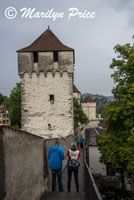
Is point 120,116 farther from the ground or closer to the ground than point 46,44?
closer to the ground

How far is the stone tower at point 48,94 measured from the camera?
23.0m

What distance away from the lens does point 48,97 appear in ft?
75.9

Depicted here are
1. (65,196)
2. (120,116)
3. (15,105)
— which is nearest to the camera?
(65,196)

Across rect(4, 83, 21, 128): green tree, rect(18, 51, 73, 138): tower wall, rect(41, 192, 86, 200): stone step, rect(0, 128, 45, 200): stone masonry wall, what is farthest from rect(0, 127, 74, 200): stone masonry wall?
rect(4, 83, 21, 128): green tree

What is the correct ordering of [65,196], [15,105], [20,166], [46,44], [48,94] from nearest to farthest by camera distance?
[20,166] → [65,196] → [48,94] → [46,44] → [15,105]

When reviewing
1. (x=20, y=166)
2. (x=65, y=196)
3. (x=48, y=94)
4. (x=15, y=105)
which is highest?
(x=48, y=94)

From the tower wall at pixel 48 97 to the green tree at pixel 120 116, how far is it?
550 centimetres

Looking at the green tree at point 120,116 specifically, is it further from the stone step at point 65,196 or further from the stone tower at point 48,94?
the stone step at point 65,196

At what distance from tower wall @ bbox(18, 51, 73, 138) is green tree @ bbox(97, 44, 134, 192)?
5496 millimetres

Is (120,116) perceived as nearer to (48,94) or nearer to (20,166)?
(48,94)

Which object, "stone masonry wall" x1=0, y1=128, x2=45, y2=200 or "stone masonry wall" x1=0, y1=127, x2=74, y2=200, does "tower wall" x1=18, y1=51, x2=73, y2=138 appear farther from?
"stone masonry wall" x1=0, y1=128, x2=45, y2=200

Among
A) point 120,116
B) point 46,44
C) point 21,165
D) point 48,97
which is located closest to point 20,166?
point 21,165

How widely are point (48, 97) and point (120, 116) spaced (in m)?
7.93

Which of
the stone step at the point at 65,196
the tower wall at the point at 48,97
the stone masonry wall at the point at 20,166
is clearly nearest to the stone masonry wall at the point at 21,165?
the stone masonry wall at the point at 20,166
